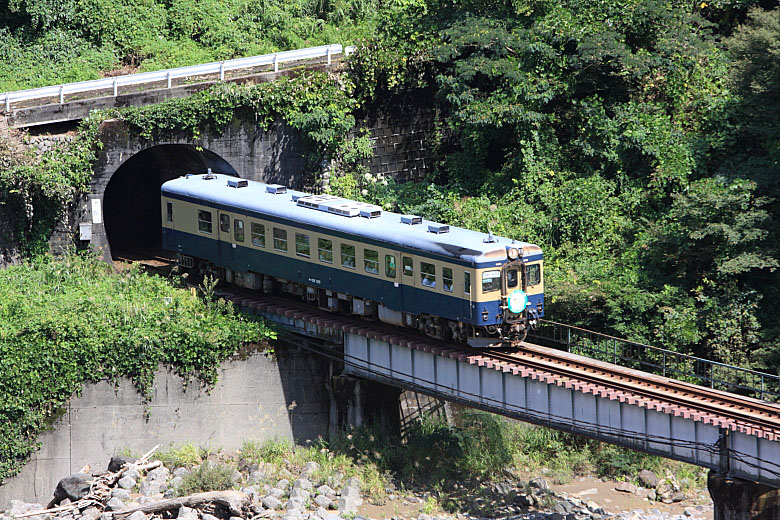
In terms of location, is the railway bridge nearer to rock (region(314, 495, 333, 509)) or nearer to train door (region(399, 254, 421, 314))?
train door (region(399, 254, 421, 314))

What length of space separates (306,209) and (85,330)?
6656 mm

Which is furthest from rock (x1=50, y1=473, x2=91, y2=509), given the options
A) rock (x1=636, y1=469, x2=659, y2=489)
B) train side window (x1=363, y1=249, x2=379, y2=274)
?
rock (x1=636, y1=469, x2=659, y2=489)

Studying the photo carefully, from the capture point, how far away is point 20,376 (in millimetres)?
31500

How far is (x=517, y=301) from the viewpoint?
97.2 feet

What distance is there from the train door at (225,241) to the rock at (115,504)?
7.96 meters

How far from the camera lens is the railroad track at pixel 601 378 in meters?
26.4

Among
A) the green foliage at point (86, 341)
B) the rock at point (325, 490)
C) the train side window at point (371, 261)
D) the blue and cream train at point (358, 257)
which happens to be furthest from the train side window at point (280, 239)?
the rock at point (325, 490)

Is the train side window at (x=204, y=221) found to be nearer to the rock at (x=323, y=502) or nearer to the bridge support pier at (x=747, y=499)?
the rock at (x=323, y=502)

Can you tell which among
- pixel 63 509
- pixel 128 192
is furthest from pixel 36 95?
pixel 63 509

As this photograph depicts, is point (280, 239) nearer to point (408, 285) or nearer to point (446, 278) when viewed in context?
point (408, 285)

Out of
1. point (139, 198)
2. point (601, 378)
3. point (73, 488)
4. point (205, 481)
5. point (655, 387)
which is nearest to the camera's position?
point (655, 387)

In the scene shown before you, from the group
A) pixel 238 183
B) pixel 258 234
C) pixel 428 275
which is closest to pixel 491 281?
→ pixel 428 275

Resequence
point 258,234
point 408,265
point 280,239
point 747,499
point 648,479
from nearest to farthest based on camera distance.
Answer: point 747,499 → point 408,265 → point 648,479 → point 280,239 → point 258,234

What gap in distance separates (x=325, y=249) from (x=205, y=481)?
6.73 m
